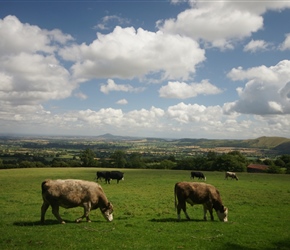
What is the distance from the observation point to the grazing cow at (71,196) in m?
15.2

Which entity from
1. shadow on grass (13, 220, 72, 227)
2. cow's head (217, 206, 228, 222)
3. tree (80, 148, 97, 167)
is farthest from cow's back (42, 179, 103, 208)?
tree (80, 148, 97, 167)

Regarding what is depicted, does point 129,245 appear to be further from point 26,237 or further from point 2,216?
point 2,216

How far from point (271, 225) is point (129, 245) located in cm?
954

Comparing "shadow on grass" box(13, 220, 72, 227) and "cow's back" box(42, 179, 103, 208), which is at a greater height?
"cow's back" box(42, 179, 103, 208)

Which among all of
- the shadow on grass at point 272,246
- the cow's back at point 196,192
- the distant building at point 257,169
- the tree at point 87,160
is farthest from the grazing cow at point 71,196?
the tree at point 87,160

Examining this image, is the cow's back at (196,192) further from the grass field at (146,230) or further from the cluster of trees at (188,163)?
the cluster of trees at (188,163)

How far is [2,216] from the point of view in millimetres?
17359

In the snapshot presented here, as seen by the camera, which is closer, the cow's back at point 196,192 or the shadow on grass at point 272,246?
the shadow on grass at point 272,246

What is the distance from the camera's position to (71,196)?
15.4m

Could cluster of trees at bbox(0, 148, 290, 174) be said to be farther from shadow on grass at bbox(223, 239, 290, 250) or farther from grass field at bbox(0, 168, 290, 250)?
shadow on grass at bbox(223, 239, 290, 250)

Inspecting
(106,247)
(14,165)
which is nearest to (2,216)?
(106,247)

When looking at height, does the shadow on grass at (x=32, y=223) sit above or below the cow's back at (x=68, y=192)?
below

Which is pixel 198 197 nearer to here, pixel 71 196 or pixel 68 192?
pixel 71 196

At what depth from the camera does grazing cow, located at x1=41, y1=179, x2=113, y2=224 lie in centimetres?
1520
